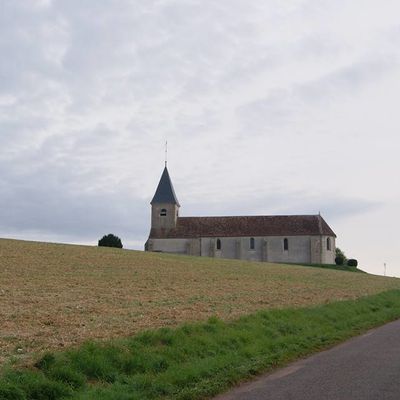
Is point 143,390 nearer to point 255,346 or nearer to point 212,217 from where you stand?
point 255,346

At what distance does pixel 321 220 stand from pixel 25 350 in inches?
2924

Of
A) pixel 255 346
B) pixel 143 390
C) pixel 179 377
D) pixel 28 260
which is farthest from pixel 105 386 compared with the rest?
pixel 28 260

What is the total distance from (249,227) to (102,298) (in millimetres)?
64202

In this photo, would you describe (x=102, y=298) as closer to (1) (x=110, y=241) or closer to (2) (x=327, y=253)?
(1) (x=110, y=241)

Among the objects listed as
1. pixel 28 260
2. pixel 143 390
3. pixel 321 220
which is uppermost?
pixel 321 220

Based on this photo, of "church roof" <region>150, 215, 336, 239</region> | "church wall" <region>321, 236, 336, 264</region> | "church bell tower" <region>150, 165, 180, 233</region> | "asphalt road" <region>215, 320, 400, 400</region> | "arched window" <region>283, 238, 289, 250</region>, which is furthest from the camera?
"church bell tower" <region>150, 165, 180, 233</region>

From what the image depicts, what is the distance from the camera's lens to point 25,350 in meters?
10.4

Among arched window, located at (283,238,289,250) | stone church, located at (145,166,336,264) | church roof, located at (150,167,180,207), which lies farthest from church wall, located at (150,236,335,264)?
church roof, located at (150,167,180,207)

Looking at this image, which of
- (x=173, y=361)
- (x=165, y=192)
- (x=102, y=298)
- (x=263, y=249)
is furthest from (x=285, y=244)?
(x=173, y=361)

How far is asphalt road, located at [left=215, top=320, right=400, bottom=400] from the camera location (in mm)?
8336

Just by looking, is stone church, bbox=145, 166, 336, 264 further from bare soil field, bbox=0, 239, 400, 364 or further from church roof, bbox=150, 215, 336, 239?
bare soil field, bbox=0, 239, 400, 364

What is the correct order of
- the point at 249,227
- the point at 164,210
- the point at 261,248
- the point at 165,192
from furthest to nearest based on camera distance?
Result: the point at 165,192 → the point at 164,210 → the point at 249,227 → the point at 261,248

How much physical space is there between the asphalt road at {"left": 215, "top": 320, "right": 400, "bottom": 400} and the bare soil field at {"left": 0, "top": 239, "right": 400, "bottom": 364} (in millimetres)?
3683

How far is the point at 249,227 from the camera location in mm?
82750
